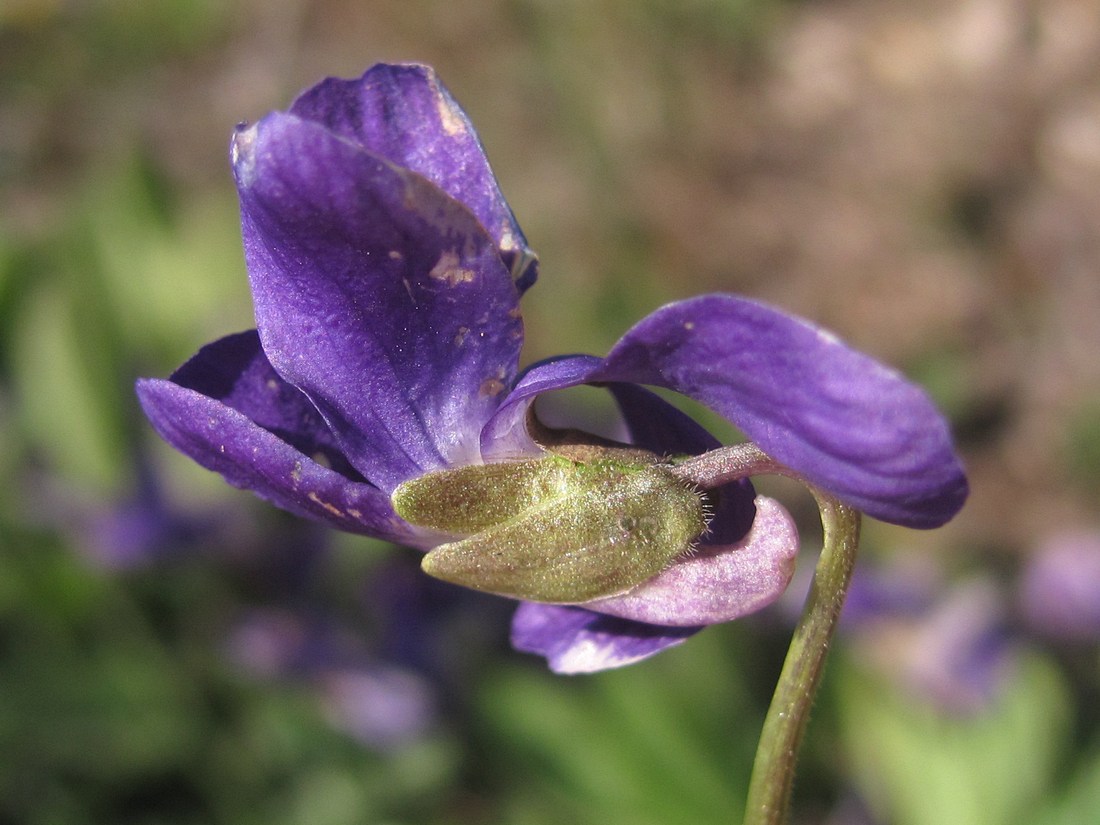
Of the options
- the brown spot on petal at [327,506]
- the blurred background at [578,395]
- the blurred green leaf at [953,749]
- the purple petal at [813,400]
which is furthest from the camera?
the blurred background at [578,395]

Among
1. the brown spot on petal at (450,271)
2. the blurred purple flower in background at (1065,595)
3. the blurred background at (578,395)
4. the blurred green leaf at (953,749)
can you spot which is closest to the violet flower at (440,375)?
the brown spot on petal at (450,271)

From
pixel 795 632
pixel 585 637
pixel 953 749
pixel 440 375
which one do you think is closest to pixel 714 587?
pixel 795 632

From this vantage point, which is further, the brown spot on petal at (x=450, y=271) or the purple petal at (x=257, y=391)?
the purple petal at (x=257, y=391)

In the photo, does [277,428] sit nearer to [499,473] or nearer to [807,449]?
[499,473]

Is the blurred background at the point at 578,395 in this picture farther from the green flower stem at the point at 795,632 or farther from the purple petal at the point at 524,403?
the purple petal at the point at 524,403

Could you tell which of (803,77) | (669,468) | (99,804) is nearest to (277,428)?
(669,468)

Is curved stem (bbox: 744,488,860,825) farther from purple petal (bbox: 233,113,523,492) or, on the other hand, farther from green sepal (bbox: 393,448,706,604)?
purple petal (bbox: 233,113,523,492)

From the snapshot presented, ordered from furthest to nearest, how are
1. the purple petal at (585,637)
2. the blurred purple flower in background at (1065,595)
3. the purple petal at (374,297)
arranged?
the blurred purple flower in background at (1065,595)
the purple petal at (585,637)
the purple petal at (374,297)

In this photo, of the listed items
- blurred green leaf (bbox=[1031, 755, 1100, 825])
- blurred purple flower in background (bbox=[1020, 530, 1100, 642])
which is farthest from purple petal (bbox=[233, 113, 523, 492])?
blurred purple flower in background (bbox=[1020, 530, 1100, 642])

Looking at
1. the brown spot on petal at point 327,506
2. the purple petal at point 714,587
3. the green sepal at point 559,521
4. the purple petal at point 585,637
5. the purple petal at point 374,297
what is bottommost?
the purple petal at point 585,637

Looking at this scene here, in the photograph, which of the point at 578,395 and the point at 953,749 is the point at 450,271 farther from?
the point at 578,395
